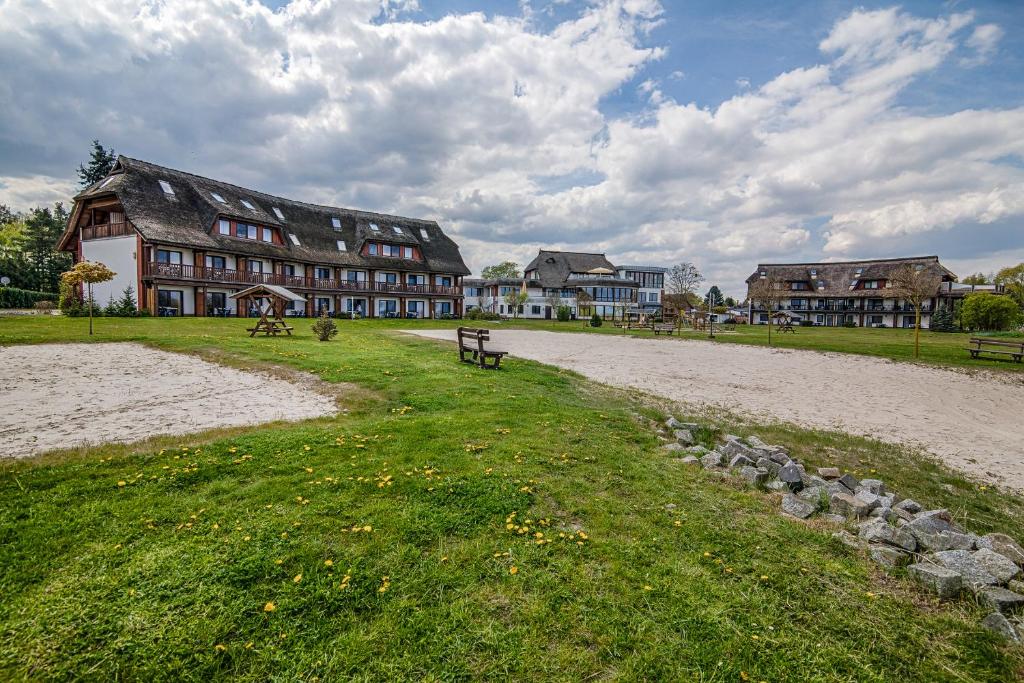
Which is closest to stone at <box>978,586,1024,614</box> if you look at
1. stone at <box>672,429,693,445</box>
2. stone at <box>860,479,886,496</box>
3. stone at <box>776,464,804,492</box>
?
stone at <box>776,464,804,492</box>

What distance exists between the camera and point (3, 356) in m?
13.7

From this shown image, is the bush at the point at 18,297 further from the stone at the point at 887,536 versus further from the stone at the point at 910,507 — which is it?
the stone at the point at 910,507

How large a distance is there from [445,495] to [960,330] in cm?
7465

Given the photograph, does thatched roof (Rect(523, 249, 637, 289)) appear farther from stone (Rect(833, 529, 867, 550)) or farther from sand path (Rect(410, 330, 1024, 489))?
stone (Rect(833, 529, 867, 550))

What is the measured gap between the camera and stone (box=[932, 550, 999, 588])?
409cm

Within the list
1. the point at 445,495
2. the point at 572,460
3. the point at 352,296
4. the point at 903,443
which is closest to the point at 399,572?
the point at 445,495

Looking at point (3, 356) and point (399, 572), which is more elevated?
point (3, 356)

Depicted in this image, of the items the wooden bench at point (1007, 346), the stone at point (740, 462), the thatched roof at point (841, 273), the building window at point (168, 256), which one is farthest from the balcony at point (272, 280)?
the thatched roof at point (841, 273)

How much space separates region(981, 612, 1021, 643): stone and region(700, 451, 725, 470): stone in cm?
368

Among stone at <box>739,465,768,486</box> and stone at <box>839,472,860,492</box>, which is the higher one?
stone at <box>739,465,768,486</box>

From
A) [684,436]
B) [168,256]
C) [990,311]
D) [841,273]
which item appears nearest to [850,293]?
[841,273]

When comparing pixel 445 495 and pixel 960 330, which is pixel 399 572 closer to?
pixel 445 495

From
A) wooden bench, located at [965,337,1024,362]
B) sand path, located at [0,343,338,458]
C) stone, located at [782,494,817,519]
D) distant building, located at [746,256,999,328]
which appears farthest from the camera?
distant building, located at [746,256,999,328]

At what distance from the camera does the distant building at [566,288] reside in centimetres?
7781
